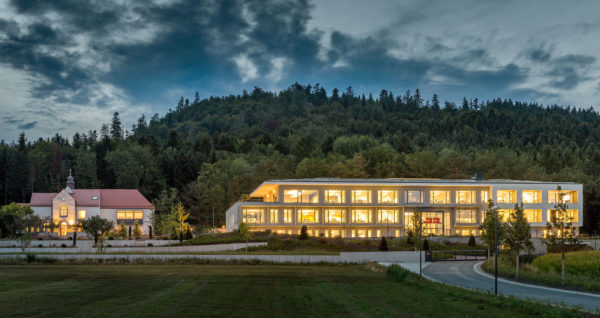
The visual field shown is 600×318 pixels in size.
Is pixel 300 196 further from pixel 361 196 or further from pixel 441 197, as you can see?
pixel 441 197

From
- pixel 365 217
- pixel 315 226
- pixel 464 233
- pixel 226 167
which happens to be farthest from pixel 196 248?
pixel 226 167

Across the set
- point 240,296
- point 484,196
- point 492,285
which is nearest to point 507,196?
point 484,196

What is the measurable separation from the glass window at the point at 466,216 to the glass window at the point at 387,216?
7.79 meters

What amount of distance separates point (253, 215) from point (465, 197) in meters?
25.5

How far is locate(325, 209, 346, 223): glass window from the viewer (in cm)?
6475

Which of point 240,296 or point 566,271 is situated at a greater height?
point 240,296

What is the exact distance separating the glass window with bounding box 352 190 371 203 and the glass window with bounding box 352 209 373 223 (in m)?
1.17

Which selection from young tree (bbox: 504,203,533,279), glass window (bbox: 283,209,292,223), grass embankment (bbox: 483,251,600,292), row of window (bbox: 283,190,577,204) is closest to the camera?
grass embankment (bbox: 483,251,600,292)

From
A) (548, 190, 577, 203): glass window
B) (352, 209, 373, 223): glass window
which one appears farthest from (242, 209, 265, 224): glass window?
(548, 190, 577, 203): glass window

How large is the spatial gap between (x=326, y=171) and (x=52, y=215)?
40734 mm

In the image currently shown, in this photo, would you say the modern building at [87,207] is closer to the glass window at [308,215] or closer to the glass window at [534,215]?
the glass window at [308,215]

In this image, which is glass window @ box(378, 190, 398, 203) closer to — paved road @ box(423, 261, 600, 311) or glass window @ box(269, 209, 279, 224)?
glass window @ box(269, 209, 279, 224)

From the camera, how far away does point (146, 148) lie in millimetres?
118125

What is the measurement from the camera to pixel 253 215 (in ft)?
208
